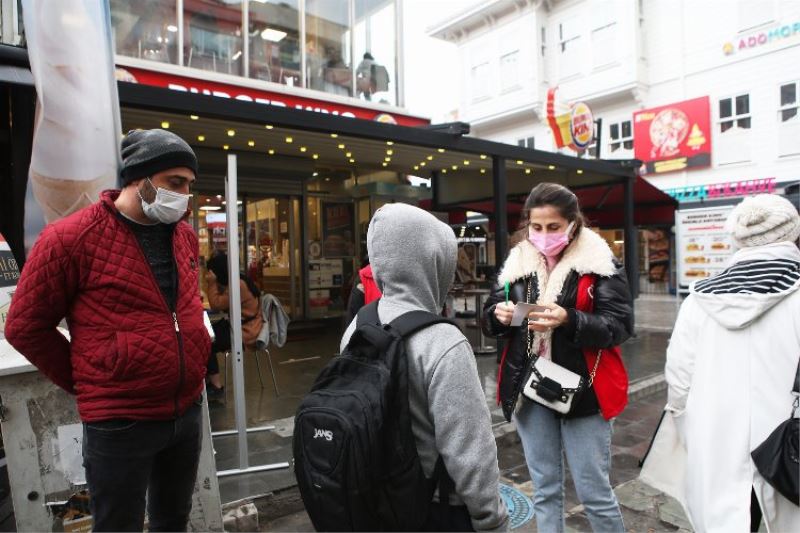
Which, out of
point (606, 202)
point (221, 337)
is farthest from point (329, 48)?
point (221, 337)

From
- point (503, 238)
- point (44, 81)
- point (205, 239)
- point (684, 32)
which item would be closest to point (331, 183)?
point (205, 239)

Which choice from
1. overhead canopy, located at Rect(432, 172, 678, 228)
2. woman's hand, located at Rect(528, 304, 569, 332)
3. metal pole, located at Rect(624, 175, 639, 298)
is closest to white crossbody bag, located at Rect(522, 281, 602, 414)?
woman's hand, located at Rect(528, 304, 569, 332)

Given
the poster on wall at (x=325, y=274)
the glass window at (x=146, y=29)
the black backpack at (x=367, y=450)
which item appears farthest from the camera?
the poster on wall at (x=325, y=274)

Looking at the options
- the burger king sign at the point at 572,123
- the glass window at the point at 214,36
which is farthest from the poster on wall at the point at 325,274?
the burger king sign at the point at 572,123

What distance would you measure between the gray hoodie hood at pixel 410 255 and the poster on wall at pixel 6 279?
216 cm

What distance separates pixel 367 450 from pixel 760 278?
73.1 inches

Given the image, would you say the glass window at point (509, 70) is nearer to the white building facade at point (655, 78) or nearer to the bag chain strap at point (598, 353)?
the white building facade at point (655, 78)

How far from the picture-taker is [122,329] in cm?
188

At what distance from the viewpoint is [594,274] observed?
2.49m

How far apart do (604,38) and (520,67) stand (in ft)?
12.0

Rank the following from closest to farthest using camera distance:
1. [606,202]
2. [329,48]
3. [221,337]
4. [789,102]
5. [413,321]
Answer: [413,321] < [221,337] < [329,48] < [606,202] < [789,102]

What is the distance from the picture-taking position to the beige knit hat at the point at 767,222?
88.4 inches

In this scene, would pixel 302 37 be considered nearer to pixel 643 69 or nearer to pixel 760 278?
pixel 760 278

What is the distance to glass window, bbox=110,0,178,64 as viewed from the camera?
27.2 ft
